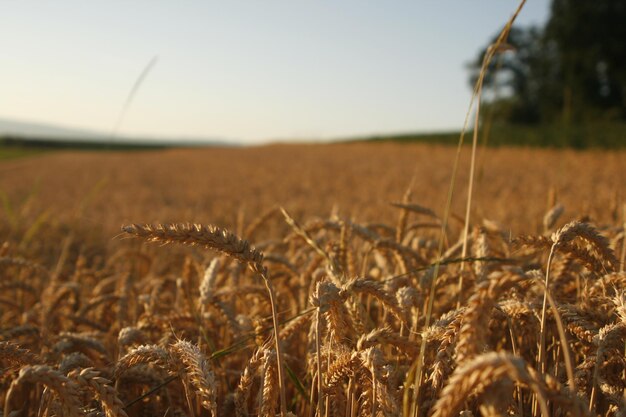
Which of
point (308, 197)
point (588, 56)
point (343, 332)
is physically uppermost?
point (588, 56)

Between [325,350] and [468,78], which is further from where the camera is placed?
[468,78]

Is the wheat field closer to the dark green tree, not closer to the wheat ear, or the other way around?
the wheat ear

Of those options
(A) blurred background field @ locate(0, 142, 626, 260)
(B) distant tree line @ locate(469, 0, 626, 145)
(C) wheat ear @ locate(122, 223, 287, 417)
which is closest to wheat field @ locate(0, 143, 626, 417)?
(C) wheat ear @ locate(122, 223, 287, 417)

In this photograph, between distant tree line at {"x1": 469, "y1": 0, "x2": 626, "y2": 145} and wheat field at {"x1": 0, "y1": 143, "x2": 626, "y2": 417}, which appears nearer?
wheat field at {"x1": 0, "y1": 143, "x2": 626, "y2": 417}

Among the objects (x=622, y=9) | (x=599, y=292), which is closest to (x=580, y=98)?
(x=622, y=9)

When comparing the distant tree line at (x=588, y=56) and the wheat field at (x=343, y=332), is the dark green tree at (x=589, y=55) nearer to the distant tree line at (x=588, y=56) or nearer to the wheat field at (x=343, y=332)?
the distant tree line at (x=588, y=56)

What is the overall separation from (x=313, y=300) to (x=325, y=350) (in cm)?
33

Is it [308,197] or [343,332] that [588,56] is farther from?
[343,332]

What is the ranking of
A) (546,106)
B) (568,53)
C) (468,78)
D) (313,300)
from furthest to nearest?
(468,78)
(546,106)
(568,53)
(313,300)

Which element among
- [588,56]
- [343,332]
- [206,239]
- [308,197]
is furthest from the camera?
[588,56]

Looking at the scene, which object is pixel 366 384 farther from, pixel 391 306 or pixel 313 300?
pixel 313 300

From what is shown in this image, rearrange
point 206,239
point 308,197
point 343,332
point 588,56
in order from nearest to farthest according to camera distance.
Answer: point 206,239 → point 343,332 → point 308,197 → point 588,56

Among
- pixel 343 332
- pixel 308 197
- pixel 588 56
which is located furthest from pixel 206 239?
pixel 588 56

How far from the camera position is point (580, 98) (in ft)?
132
